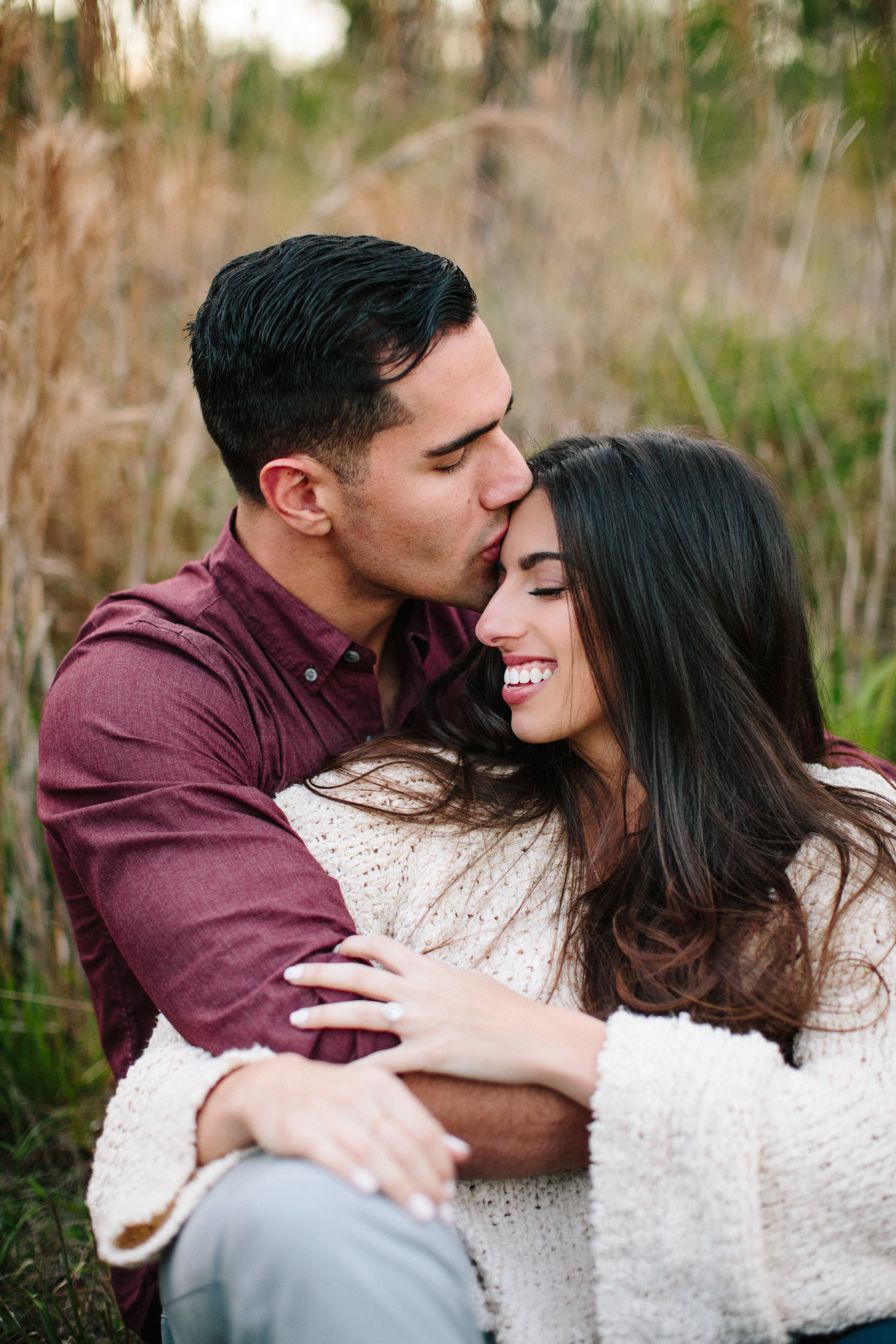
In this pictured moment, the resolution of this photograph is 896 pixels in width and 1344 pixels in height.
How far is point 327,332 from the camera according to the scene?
1931mm

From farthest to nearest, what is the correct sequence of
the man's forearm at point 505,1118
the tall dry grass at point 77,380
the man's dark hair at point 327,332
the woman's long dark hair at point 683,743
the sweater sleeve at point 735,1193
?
the tall dry grass at point 77,380
the man's dark hair at point 327,332
the woman's long dark hair at point 683,743
the man's forearm at point 505,1118
the sweater sleeve at point 735,1193

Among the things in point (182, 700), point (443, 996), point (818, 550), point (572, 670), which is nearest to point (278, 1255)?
point (443, 996)

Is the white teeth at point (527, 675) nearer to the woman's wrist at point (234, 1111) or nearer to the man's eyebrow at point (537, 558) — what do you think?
the man's eyebrow at point (537, 558)

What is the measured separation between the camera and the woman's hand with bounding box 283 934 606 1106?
136 cm

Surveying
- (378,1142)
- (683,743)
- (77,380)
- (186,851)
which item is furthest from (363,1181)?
(77,380)

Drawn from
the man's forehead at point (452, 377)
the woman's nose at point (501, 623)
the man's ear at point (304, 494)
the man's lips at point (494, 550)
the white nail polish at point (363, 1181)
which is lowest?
the white nail polish at point (363, 1181)

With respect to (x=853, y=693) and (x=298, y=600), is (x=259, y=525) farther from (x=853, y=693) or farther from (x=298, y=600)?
(x=853, y=693)

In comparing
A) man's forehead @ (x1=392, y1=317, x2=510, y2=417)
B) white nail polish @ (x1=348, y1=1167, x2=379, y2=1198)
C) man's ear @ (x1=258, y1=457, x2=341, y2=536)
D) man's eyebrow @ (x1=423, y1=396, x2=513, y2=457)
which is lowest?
white nail polish @ (x1=348, y1=1167, x2=379, y2=1198)

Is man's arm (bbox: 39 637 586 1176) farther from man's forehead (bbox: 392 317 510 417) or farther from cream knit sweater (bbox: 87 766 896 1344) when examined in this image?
man's forehead (bbox: 392 317 510 417)

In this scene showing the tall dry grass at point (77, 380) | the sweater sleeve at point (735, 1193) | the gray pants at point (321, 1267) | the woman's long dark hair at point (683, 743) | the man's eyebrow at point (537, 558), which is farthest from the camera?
the tall dry grass at point (77, 380)

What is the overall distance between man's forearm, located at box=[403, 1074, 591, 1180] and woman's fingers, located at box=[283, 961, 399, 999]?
0.12m

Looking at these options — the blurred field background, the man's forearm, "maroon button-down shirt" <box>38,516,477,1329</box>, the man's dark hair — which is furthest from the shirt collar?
the man's forearm

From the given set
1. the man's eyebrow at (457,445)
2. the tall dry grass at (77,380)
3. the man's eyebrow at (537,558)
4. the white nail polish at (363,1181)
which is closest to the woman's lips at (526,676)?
the man's eyebrow at (537,558)

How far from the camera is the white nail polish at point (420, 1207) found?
1.19m
